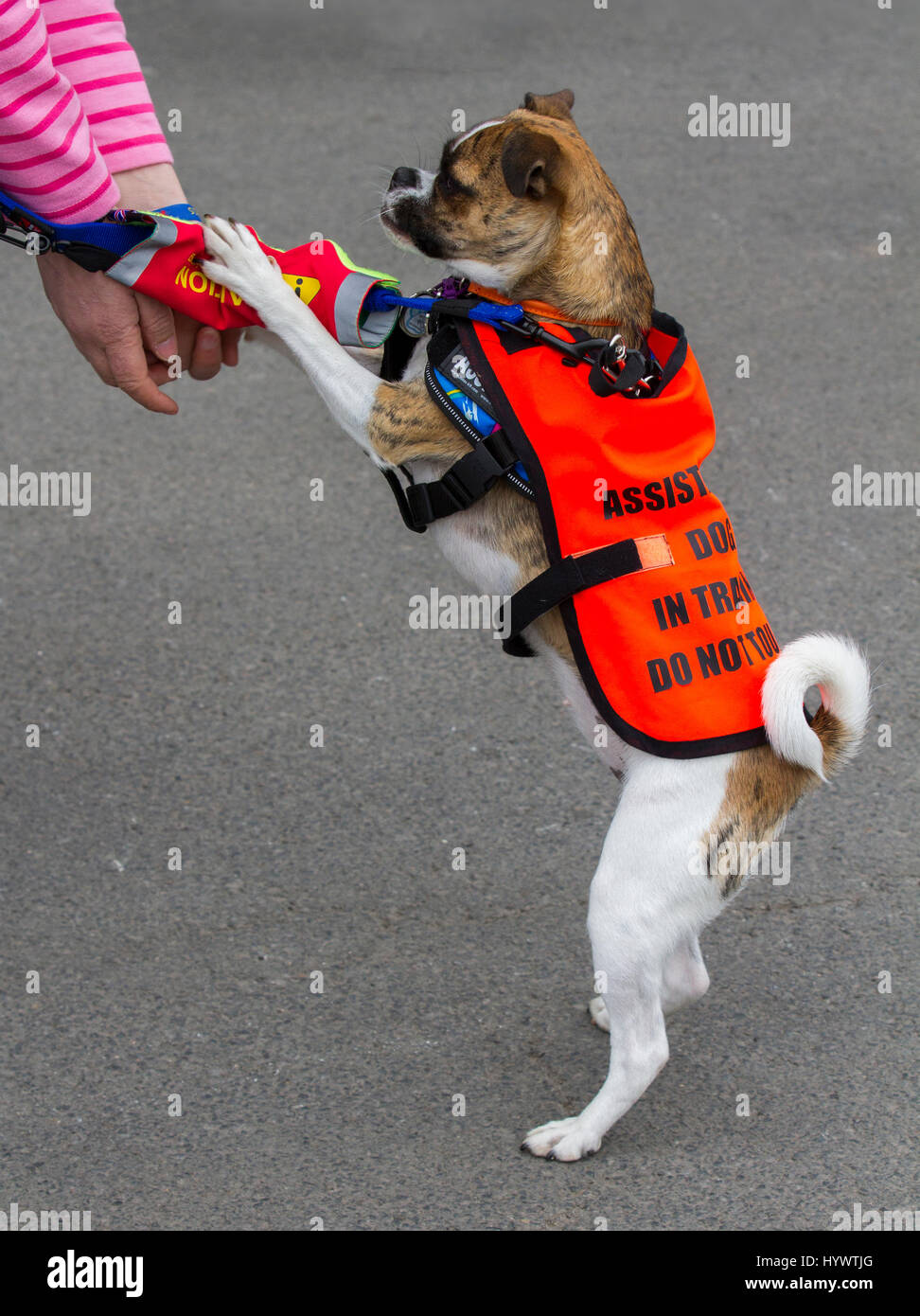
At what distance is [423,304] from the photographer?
303cm

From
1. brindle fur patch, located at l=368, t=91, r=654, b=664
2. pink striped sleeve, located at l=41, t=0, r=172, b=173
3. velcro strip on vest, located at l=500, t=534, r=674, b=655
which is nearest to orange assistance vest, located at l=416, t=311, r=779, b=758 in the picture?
velcro strip on vest, located at l=500, t=534, r=674, b=655

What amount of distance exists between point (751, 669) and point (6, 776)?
2212mm

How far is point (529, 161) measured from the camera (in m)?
2.78

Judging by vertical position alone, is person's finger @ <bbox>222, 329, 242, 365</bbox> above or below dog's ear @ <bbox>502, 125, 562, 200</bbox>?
below

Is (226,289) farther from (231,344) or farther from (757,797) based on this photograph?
(757,797)

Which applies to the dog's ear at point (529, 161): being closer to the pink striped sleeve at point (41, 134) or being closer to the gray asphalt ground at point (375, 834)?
the pink striped sleeve at point (41, 134)

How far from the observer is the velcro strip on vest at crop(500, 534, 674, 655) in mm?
2799

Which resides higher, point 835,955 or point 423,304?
point 423,304

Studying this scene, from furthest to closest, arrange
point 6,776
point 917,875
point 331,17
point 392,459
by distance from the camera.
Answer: point 331,17 → point 6,776 → point 917,875 → point 392,459

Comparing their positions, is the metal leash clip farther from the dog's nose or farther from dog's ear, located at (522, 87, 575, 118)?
dog's ear, located at (522, 87, 575, 118)

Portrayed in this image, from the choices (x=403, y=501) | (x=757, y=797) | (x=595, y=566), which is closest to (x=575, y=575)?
(x=595, y=566)

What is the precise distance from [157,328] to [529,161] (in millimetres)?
956
